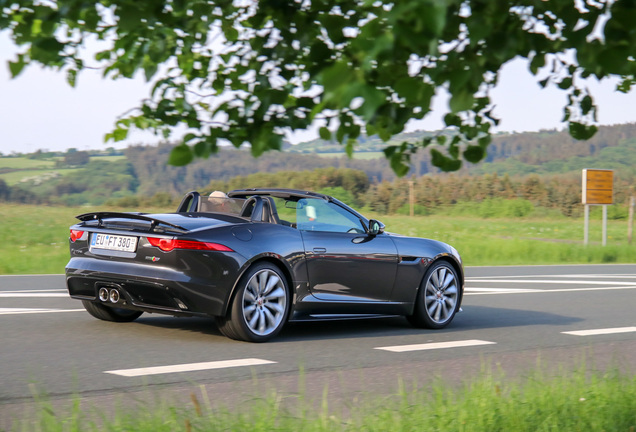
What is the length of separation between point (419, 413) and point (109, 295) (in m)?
3.91

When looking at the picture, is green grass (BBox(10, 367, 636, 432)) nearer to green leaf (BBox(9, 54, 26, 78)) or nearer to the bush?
green leaf (BBox(9, 54, 26, 78))

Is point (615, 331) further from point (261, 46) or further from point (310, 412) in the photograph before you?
point (261, 46)

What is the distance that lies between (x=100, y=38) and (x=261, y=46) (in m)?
0.80

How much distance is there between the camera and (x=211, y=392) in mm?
5988

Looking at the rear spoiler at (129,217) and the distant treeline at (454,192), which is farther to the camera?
the distant treeline at (454,192)

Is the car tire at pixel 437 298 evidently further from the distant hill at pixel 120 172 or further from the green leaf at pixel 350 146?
the distant hill at pixel 120 172

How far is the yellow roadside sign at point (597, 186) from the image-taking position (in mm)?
30406

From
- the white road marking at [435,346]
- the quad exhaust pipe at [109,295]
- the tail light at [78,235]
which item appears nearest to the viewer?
the quad exhaust pipe at [109,295]

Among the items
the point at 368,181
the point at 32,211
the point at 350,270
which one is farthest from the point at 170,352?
the point at 368,181

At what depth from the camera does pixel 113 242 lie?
813cm

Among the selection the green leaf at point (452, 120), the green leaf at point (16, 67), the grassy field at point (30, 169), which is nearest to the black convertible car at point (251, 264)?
the green leaf at point (452, 120)

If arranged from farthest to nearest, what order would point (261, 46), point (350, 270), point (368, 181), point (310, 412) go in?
point (368, 181) < point (350, 270) < point (310, 412) < point (261, 46)

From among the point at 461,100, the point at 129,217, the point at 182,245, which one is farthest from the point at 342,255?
the point at 461,100

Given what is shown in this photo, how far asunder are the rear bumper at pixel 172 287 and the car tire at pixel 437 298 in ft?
8.52
